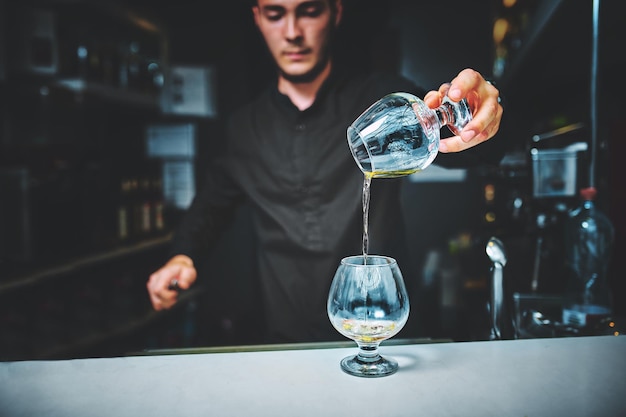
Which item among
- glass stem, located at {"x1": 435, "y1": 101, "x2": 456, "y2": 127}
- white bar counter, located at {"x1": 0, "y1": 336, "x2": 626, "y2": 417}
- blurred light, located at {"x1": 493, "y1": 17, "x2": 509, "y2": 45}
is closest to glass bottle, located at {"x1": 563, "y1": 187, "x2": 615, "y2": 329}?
white bar counter, located at {"x1": 0, "y1": 336, "x2": 626, "y2": 417}

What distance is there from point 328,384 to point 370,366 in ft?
0.29

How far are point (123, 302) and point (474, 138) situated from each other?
191 cm

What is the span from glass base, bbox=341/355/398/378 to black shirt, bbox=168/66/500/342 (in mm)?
1079

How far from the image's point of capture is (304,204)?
2.04 metres

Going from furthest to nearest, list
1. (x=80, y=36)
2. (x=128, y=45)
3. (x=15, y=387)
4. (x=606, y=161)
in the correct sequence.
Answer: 1. (x=128, y=45)
2. (x=80, y=36)
3. (x=606, y=161)
4. (x=15, y=387)

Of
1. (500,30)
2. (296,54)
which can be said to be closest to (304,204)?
(296,54)

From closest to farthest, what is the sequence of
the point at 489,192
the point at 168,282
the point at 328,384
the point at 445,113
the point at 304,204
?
the point at 328,384
the point at 445,113
the point at 168,282
the point at 304,204
the point at 489,192

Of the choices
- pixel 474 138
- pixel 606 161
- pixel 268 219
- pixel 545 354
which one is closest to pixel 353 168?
pixel 268 219

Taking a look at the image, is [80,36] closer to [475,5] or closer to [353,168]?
[353,168]

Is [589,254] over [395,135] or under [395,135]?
under

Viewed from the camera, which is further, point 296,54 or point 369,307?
point 296,54

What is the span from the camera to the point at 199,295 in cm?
289

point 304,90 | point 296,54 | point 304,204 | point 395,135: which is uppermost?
point 296,54

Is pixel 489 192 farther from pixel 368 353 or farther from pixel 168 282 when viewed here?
pixel 368 353
